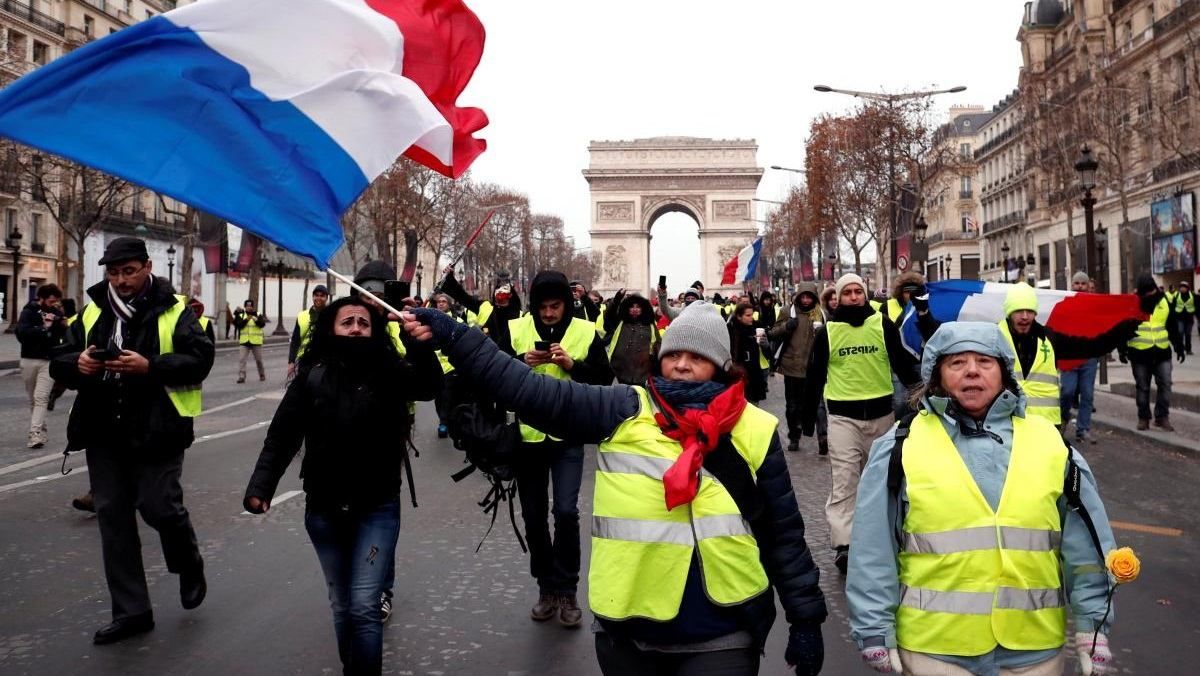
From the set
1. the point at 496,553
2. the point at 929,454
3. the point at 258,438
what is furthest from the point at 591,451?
the point at 929,454

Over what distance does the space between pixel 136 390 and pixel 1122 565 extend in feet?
13.0

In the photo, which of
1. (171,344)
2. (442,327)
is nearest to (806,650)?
(442,327)

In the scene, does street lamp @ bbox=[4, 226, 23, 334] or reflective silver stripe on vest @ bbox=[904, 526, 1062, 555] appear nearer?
reflective silver stripe on vest @ bbox=[904, 526, 1062, 555]

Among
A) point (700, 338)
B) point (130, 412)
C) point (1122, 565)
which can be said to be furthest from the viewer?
point (130, 412)

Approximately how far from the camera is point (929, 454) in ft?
8.98

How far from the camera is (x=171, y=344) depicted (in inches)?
190

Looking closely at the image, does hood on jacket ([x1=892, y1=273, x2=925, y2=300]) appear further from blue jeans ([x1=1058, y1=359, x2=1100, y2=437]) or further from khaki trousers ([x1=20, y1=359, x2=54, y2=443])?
khaki trousers ([x1=20, y1=359, x2=54, y2=443])

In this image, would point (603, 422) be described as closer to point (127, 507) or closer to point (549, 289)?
point (549, 289)

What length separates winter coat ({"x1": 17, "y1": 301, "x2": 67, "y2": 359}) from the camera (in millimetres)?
9422

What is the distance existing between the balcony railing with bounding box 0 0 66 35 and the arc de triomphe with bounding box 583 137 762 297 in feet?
135

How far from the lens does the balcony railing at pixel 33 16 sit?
43.5 meters

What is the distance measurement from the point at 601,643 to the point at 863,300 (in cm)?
389

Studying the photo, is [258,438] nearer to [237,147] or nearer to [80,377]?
[80,377]

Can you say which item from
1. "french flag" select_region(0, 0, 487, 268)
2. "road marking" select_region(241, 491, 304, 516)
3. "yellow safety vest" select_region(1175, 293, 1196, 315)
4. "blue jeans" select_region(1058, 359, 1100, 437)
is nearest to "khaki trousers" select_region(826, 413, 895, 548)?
"french flag" select_region(0, 0, 487, 268)
